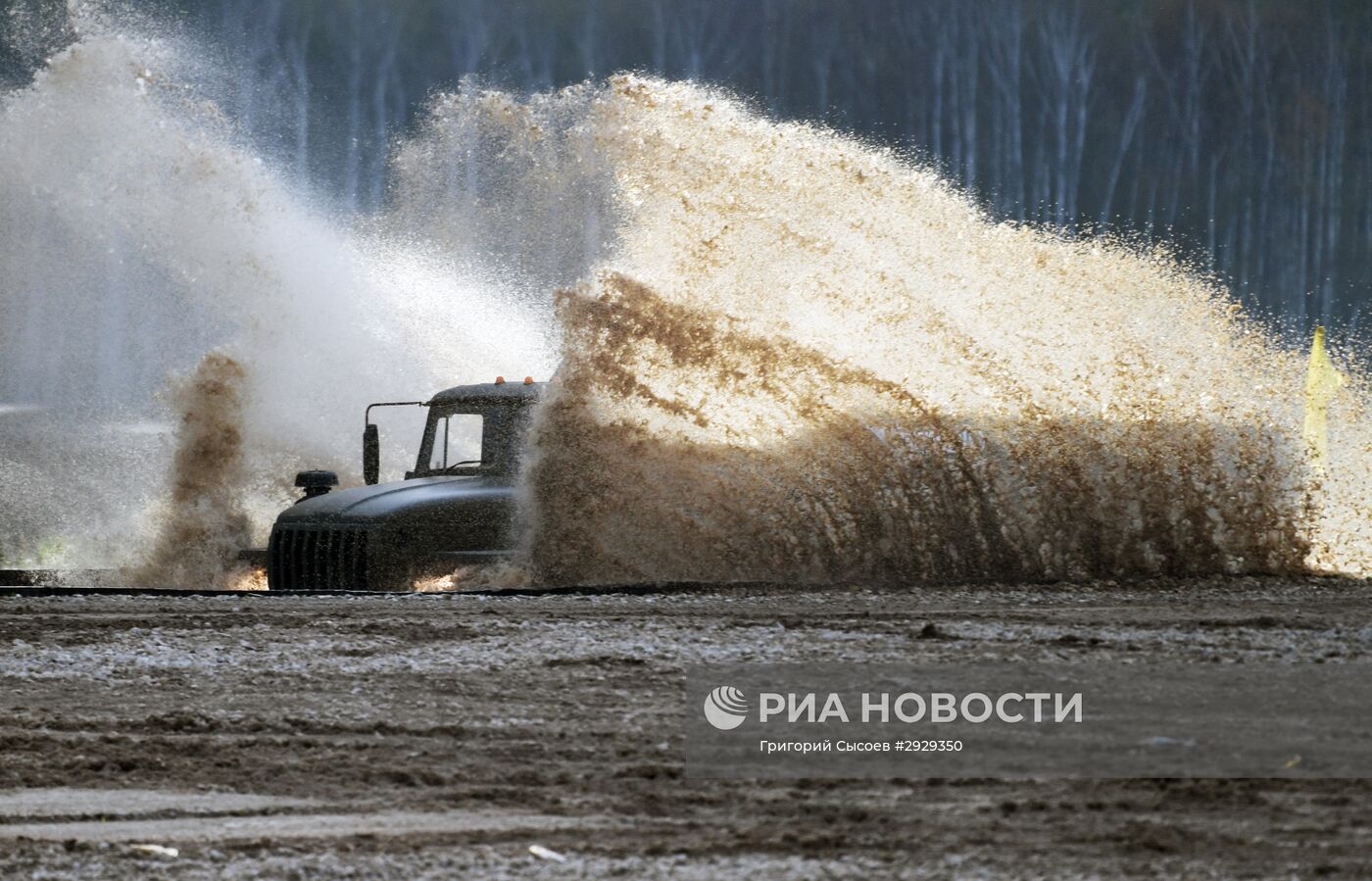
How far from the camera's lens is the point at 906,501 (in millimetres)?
14984

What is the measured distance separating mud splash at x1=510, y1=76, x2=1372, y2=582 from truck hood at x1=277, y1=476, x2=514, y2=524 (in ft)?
1.81

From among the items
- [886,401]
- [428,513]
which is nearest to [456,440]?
[428,513]

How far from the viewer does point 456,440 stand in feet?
49.5

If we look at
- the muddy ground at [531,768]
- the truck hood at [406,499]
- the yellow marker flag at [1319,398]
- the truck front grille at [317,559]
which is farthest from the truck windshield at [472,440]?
the yellow marker flag at [1319,398]

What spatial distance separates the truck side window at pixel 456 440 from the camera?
15039 mm

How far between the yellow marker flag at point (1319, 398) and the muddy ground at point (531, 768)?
5.00m

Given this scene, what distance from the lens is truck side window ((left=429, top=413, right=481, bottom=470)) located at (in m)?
15.0

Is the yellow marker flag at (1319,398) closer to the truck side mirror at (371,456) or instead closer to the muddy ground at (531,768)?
the muddy ground at (531,768)

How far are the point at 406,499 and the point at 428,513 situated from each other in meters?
0.23

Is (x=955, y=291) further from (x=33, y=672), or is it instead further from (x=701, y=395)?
(x=33, y=672)

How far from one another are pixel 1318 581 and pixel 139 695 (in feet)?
34.3

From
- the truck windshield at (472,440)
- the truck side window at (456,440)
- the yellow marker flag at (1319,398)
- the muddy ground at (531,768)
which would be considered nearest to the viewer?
the muddy ground at (531,768)

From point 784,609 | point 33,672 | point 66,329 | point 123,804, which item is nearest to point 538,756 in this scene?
point 123,804

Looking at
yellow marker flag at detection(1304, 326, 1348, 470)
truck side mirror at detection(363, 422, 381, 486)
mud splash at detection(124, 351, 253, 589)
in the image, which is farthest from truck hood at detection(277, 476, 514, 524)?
yellow marker flag at detection(1304, 326, 1348, 470)
